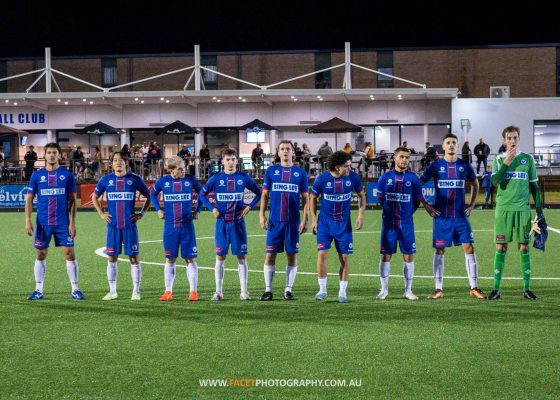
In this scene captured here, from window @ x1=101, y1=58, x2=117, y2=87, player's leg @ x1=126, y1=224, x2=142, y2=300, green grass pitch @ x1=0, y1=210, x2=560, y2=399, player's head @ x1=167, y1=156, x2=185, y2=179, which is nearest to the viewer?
green grass pitch @ x1=0, y1=210, x2=560, y2=399

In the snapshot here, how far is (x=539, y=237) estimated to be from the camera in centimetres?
1176

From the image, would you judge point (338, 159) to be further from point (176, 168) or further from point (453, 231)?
point (176, 168)

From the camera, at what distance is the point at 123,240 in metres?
11.8

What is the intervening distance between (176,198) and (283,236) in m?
1.48

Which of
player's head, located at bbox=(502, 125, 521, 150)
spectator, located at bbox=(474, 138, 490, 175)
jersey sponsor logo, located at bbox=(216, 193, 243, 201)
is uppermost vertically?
spectator, located at bbox=(474, 138, 490, 175)

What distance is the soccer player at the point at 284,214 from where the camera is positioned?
11500 millimetres

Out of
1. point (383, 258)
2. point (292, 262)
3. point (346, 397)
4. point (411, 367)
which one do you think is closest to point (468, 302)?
point (383, 258)

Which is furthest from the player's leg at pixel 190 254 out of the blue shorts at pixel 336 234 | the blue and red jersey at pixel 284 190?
the blue shorts at pixel 336 234

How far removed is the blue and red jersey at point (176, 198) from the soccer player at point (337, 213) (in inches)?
65.2

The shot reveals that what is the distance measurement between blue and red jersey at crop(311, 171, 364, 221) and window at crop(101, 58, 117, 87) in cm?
4723

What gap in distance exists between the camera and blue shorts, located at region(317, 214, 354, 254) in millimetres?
11250

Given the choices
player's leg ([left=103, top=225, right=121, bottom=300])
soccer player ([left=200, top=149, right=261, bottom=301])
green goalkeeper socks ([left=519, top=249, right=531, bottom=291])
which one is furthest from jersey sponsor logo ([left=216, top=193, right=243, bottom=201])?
green goalkeeper socks ([left=519, top=249, right=531, bottom=291])

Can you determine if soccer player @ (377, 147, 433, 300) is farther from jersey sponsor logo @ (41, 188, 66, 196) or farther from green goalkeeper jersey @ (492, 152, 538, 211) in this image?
jersey sponsor logo @ (41, 188, 66, 196)

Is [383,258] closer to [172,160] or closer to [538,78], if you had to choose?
[172,160]
